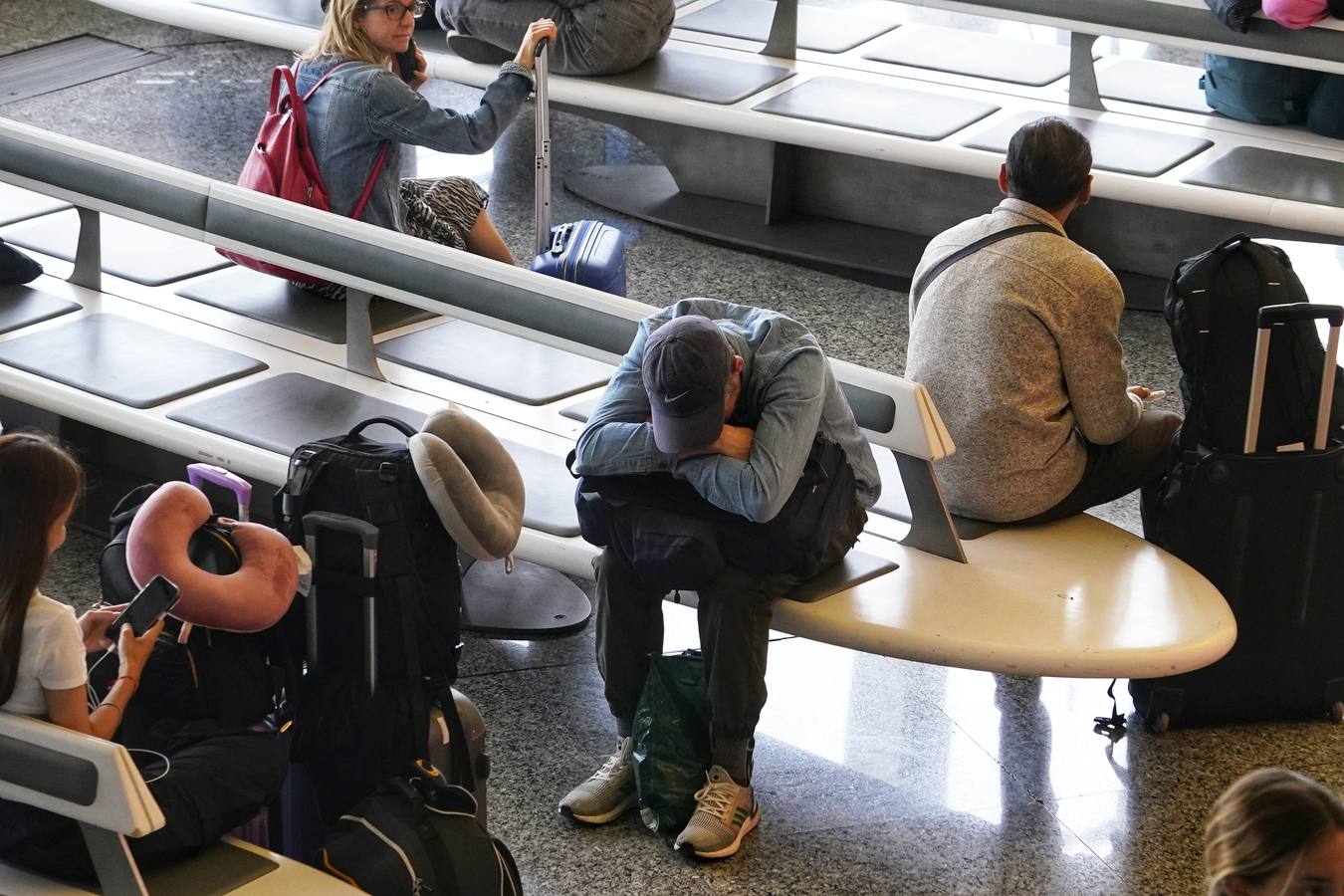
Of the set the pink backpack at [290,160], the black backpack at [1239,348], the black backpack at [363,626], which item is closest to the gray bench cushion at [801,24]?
the pink backpack at [290,160]

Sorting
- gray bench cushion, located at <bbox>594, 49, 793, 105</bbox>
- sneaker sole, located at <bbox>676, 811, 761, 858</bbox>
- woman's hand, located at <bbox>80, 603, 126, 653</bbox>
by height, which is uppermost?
gray bench cushion, located at <bbox>594, 49, 793, 105</bbox>

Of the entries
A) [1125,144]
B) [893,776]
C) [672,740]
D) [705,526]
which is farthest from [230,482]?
[1125,144]

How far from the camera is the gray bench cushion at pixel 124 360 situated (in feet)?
12.7

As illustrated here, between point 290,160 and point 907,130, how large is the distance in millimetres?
2006

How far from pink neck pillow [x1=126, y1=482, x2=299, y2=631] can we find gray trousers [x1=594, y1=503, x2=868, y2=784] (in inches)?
26.1

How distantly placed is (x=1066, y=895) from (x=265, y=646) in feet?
4.76

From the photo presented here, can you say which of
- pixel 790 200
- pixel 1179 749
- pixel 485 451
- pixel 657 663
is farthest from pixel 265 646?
pixel 790 200

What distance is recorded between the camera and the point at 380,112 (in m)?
4.09

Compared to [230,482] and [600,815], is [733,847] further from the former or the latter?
[230,482]

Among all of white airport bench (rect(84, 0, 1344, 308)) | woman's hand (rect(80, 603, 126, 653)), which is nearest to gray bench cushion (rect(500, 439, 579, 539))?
woman's hand (rect(80, 603, 126, 653))

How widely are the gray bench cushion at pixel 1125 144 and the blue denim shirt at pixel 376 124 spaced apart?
161 cm

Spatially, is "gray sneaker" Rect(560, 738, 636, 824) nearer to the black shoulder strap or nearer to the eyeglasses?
the black shoulder strap

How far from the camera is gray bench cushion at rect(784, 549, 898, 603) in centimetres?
312

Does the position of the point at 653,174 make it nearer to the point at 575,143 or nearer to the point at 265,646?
the point at 575,143
